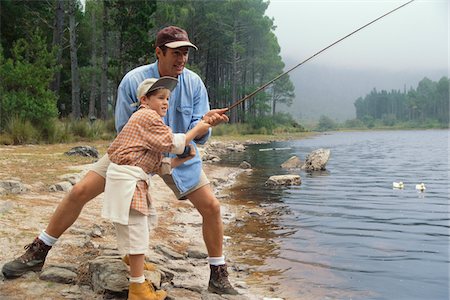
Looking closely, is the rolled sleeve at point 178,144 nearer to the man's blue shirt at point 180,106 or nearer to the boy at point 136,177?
the boy at point 136,177

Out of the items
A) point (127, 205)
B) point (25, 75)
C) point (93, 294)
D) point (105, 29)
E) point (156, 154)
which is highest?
point (105, 29)

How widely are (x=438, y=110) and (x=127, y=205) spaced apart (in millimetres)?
119002

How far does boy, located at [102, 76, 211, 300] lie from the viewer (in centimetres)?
255

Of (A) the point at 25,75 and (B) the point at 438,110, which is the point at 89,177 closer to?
(A) the point at 25,75

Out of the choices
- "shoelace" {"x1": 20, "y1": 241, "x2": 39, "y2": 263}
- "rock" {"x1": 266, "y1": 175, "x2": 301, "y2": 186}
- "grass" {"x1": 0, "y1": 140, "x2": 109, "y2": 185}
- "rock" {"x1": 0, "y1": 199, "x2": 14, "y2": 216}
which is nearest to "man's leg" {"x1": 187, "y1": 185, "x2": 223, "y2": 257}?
"shoelace" {"x1": 20, "y1": 241, "x2": 39, "y2": 263}

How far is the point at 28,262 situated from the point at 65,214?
0.43 metres

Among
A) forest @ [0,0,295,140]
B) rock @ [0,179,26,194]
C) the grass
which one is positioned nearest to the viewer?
rock @ [0,179,26,194]

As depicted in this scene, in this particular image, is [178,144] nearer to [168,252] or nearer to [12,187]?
[168,252]

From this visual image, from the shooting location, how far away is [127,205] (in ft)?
8.30

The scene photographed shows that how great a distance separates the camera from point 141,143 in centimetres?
263

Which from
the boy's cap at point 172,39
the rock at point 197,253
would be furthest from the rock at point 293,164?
the boy's cap at point 172,39

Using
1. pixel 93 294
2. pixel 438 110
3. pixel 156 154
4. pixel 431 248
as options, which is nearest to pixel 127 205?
pixel 156 154

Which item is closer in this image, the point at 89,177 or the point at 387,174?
the point at 89,177

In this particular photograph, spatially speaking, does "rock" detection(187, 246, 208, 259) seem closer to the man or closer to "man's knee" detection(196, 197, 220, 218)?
the man
